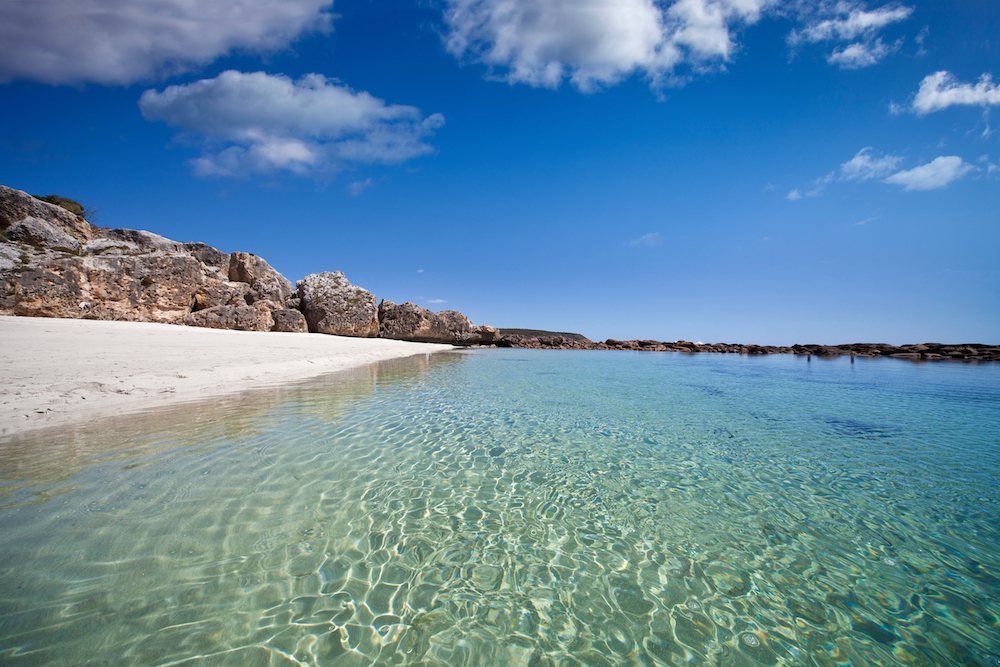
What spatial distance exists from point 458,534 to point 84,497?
159 inches

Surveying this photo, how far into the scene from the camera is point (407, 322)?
4294 cm

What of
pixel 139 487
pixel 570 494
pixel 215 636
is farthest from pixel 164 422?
pixel 570 494

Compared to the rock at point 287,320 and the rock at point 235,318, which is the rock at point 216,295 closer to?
the rock at point 235,318

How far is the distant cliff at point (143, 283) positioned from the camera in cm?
1606

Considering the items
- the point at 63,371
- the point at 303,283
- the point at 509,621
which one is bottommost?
the point at 509,621

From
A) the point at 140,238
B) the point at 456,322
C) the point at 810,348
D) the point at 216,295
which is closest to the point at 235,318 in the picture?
the point at 216,295

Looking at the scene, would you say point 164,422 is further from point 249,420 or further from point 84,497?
point 84,497

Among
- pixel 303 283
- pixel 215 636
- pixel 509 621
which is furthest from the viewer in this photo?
pixel 303 283

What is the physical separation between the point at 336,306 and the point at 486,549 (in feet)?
115

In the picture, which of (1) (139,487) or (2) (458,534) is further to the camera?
(1) (139,487)

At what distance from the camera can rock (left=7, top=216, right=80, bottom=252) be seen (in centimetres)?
1800

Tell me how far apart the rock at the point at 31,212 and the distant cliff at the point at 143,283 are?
4 centimetres

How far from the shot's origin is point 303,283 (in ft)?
114

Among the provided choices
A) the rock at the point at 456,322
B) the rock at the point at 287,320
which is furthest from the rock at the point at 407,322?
the rock at the point at 287,320
